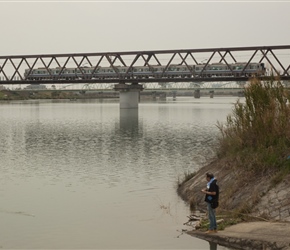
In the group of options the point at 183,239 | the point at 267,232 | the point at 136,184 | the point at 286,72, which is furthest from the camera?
the point at 286,72

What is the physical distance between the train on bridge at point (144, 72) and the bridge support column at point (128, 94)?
8.01ft

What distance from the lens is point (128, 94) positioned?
12912 cm

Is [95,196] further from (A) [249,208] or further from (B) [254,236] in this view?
(B) [254,236]

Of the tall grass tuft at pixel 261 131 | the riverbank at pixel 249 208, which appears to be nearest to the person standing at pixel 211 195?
the riverbank at pixel 249 208

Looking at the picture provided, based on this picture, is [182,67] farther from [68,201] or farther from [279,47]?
[68,201]

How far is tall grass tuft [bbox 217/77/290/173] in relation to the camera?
22.6m

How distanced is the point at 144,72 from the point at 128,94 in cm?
889

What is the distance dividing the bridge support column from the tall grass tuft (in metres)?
97.5

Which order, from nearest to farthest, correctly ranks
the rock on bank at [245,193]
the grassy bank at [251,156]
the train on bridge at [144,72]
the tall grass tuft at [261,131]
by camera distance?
the rock on bank at [245,193] < the grassy bank at [251,156] < the tall grass tuft at [261,131] < the train on bridge at [144,72]

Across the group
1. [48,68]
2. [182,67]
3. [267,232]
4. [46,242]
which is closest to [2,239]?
[46,242]

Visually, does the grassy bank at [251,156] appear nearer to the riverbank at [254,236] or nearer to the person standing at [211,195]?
the riverbank at [254,236]

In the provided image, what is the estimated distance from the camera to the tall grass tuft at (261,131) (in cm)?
2262

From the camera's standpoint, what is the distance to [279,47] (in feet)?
336

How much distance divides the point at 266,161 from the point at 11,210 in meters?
11.3
